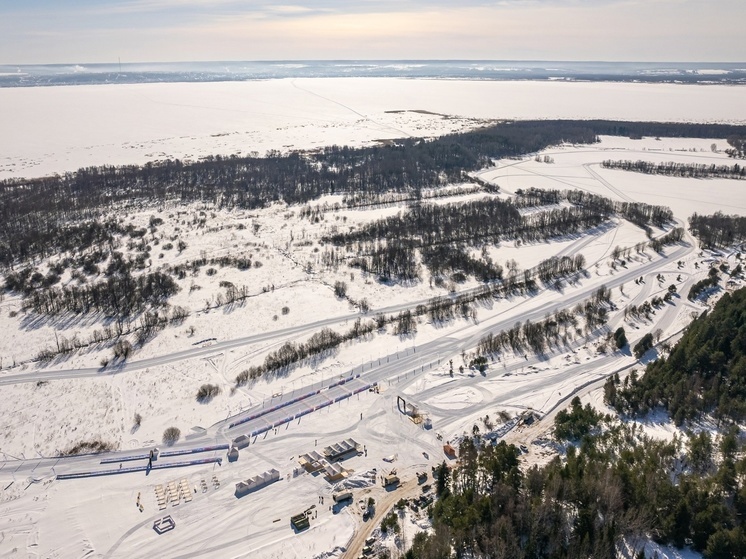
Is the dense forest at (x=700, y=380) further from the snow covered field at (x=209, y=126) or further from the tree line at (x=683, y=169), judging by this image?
the snow covered field at (x=209, y=126)

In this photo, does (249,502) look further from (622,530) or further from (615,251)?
(615,251)

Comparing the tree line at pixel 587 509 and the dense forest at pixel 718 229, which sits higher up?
the dense forest at pixel 718 229

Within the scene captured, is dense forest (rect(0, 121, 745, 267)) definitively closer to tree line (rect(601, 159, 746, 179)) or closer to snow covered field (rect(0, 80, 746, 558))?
snow covered field (rect(0, 80, 746, 558))

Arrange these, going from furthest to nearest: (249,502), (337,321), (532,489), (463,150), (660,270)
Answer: (463,150), (660,270), (337,321), (249,502), (532,489)

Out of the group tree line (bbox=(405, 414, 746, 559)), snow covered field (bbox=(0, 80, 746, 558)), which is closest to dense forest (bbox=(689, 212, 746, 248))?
snow covered field (bbox=(0, 80, 746, 558))

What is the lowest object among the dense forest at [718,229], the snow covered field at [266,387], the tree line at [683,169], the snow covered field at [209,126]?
the snow covered field at [266,387]

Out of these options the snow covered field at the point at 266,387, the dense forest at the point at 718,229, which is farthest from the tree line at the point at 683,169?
the dense forest at the point at 718,229

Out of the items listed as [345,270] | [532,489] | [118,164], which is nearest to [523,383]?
[532,489]
